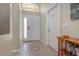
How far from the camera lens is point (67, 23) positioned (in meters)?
1.27

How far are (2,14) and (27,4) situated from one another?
0.25 m

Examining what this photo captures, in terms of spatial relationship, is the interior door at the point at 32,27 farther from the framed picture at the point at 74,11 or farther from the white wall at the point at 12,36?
the framed picture at the point at 74,11

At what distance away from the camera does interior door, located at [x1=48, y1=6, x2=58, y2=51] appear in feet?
4.26

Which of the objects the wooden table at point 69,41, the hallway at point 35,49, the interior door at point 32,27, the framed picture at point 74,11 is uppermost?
the framed picture at point 74,11

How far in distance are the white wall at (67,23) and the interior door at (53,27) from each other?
6 cm

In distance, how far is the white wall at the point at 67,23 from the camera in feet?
4.09

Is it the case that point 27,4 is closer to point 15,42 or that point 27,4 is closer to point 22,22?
point 22,22

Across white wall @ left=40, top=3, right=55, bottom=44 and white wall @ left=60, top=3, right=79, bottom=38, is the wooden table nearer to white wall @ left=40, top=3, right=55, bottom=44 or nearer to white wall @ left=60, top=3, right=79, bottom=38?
white wall @ left=60, top=3, right=79, bottom=38

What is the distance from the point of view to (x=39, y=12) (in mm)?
1322

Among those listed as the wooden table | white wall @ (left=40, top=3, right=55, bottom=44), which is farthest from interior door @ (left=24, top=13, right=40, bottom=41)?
the wooden table

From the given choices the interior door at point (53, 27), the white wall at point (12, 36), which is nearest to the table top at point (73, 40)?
the interior door at point (53, 27)

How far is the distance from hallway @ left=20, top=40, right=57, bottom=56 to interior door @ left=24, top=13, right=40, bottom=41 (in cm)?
5

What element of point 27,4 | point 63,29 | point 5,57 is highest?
point 27,4

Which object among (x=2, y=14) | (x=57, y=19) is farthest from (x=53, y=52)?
(x=2, y=14)
